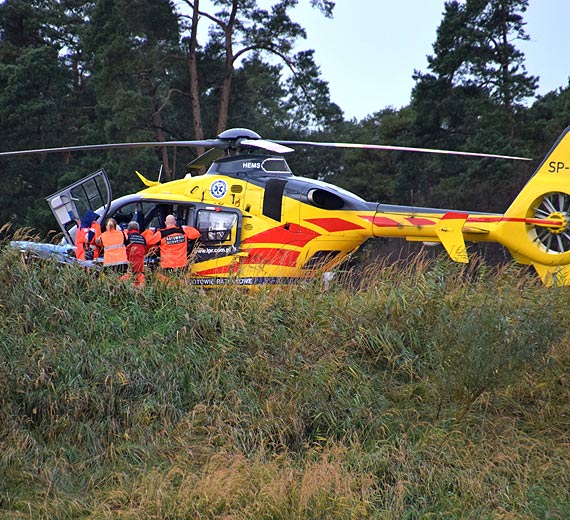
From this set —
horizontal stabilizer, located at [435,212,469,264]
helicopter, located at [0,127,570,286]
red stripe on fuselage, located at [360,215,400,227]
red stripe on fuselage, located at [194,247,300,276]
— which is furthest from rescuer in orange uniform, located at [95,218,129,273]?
horizontal stabilizer, located at [435,212,469,264]

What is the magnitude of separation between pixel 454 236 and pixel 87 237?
6.58 m

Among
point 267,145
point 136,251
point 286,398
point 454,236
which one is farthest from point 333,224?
point 286,398

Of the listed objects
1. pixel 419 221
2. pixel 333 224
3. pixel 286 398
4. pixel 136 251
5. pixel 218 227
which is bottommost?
pixel 286 398

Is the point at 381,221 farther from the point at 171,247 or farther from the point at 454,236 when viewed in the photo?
the point at 171,247

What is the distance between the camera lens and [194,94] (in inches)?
1230

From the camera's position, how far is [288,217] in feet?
Answer: 46.4

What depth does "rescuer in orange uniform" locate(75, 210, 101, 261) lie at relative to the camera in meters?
14.2

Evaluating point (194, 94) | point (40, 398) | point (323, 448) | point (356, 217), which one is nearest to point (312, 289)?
point (356, 217)

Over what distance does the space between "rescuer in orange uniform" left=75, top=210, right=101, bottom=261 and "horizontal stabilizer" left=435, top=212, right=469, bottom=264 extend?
613cm

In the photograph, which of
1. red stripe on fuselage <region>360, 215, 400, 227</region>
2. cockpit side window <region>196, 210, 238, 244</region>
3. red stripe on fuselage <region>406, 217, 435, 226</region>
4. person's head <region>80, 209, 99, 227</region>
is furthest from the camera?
person's head <region>80, 209, 99, 227</region>

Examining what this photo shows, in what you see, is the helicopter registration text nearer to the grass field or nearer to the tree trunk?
the grass field

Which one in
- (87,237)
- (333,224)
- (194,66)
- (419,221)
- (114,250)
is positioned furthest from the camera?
(194,66)

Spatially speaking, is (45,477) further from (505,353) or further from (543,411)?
(543,411)

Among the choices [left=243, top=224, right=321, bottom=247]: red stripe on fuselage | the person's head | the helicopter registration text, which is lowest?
the person's head
